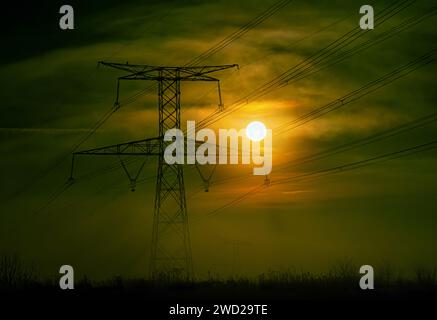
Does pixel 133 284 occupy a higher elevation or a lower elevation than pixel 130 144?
lower

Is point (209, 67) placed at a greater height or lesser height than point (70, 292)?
greater

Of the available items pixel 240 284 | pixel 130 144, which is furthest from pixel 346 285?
pixel 130 144

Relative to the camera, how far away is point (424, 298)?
110 feet

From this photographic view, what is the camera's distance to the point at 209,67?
1591 inches
